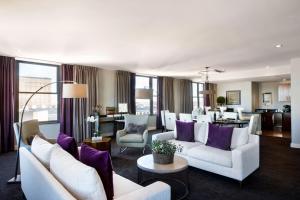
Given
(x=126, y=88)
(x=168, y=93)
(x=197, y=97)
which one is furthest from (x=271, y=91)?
(x=126, y=88)

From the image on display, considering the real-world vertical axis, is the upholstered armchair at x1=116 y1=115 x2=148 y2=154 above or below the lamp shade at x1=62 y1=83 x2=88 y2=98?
below

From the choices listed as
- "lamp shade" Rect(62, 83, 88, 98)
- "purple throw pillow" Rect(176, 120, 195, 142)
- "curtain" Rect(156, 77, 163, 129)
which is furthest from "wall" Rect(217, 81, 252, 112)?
"lamp shade" Rect(62, 83, 88, 98)

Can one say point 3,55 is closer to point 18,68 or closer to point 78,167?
point 18,68

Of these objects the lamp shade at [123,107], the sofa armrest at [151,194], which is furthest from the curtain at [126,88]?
the sofa armrest at [151,194]

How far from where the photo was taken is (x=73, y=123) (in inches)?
237

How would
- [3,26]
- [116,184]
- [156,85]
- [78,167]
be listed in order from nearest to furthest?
[78,167] → [116,184] → [3,26] → [156,85]

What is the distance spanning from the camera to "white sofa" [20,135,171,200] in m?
1.36

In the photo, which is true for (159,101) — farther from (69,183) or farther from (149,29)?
(69,183)

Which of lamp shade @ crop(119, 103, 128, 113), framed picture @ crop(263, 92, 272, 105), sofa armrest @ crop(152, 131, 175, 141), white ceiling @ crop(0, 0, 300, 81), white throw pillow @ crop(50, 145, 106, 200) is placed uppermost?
white ceiling @ crop(0, 0, 300, 81)

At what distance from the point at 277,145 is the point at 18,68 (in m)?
7.34

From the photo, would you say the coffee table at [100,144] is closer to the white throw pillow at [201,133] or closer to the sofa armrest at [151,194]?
the white throw pillow at [201,133]

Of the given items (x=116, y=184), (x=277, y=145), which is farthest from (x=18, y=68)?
(x=277, y=145)

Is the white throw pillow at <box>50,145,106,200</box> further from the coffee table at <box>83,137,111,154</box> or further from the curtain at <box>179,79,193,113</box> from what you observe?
the curtain at <box>179,79,193,113</box>

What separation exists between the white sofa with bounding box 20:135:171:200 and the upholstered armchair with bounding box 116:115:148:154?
7.97 ft
